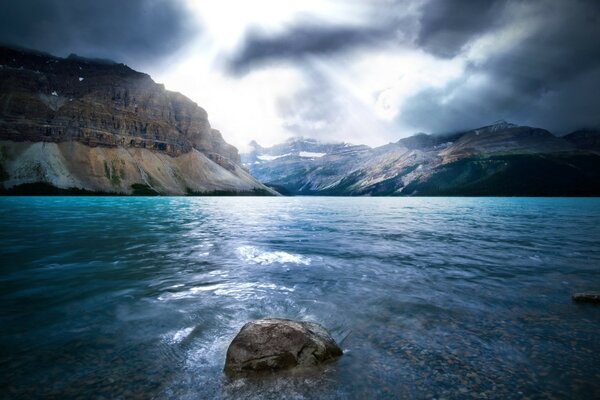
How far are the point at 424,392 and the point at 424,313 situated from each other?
519 centimetres

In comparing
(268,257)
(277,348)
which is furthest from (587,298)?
(268,257)

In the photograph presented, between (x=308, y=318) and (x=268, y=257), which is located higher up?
(x=308, y=318)

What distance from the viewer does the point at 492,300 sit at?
12.7 meters

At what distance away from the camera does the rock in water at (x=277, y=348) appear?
739 centimetres

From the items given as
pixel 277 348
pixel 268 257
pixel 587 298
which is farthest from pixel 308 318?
pixel 268 257

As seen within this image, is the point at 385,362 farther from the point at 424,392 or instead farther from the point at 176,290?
the point at 176,290

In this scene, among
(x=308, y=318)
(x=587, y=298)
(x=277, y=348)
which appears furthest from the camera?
(x=587, y=298)

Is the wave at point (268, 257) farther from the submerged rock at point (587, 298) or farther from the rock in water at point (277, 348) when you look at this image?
the submerged rock at point (587, 298)

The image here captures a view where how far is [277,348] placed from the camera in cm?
766

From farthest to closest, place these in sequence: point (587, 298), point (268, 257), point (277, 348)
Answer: point (268, 257) → point (587, 298) → point (277, 348)

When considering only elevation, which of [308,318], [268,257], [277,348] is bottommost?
[268,257]

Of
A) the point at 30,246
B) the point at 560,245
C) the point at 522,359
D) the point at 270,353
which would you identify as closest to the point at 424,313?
the point at 522,359

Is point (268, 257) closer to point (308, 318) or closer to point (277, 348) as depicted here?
point (308, 318)

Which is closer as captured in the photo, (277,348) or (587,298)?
(277,348)
